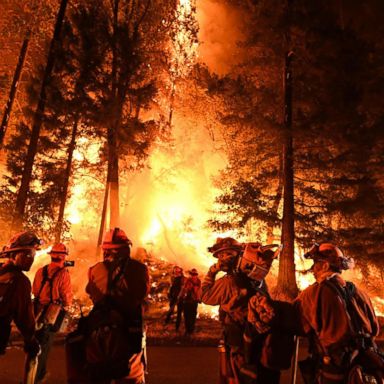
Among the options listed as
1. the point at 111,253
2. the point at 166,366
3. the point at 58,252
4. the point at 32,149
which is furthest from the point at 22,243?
the point at 32,149

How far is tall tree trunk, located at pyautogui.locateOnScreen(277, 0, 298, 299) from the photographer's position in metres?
13.2

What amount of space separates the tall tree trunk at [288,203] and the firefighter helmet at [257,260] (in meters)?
9.40

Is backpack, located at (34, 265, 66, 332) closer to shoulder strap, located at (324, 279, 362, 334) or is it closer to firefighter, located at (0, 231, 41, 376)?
firefighter, located at (0, 231, 41, 376)

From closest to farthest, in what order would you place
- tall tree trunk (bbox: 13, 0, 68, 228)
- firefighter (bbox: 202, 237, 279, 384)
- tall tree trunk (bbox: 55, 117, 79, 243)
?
firefighter (bbox: 202, 237, 279, 384)
tall tree trunk (bbox: 13, 0, 68, 228)
tall tree trunk (bbox: 55, 117, 79, 243)

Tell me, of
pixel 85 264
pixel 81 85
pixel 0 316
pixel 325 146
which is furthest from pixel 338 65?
pixel 0 316

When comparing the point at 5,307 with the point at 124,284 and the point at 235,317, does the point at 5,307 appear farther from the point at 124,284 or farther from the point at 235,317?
the point at 235,317

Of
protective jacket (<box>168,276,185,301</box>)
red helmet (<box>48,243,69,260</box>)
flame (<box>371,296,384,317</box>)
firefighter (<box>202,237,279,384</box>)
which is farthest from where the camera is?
flame (<box>371,296,384,317</box>)

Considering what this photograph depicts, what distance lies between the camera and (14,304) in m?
3.84

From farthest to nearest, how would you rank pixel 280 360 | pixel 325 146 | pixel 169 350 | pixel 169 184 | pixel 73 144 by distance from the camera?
1. pixel 169 184
2. pixel 73 144
3. pixel 325 146
4. pixel 169 350
5. pixel 280 360

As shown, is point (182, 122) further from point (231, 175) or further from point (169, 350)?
point (169, 350)

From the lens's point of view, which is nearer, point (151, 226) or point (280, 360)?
point (280, 360)

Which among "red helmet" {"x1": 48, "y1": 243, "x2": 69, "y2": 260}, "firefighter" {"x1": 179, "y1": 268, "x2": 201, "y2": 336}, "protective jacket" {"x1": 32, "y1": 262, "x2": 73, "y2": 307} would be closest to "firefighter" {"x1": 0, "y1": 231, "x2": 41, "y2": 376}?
"protective jacket" {"x1": 32, "y1": 262, "x2": 73, "y2": 307}

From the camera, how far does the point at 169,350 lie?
8.73 metres

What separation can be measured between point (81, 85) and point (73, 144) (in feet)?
8.07
